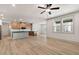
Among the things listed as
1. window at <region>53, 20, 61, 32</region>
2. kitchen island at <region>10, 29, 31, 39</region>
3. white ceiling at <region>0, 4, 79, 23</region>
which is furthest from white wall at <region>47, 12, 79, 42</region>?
kitchen island at <region>10, 29, 31, 39</region>

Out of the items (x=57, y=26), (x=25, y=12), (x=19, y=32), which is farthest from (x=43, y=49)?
(x=19, y=32)

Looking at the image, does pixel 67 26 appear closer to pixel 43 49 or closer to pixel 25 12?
pixel 43 49

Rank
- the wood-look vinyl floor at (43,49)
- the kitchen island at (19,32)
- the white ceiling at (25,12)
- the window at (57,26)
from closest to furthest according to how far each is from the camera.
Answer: the white ceiling at (25,12), the wood-look vinyl floor at (43,49), the window at (57,26), the kitchen island at (19,32)

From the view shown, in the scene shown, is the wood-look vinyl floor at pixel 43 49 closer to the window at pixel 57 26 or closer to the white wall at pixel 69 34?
the white wall at pixel 69 34

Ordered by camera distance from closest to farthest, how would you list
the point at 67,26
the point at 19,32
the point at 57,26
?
1. the point at 67,26
2. the point at 57,26
3. the point at 19,32

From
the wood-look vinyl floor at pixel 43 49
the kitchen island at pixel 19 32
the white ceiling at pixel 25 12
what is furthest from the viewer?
the kitchen island at pixel 19 32

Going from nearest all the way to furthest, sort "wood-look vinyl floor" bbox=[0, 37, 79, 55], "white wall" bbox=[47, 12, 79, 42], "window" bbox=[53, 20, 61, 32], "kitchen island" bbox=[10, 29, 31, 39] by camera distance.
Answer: "wood-look vinyl floor" bbox=[0, 37, 79, 55] < "white wall" bbox=[47, 12, 79, 42] < "window" bbox=[53, 20, 61, 32] < "kitchen island" bbox=[10, 29, 31, 39]

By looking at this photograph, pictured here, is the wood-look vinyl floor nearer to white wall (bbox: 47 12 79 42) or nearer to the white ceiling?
white wall (bbox: 47 12 79 42)

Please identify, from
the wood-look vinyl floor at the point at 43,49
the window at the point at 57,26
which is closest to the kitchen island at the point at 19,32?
the wood-look vinyl floor at the point at 43,49

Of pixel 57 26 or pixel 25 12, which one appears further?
pixel 57 26

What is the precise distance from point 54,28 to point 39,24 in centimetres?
123
